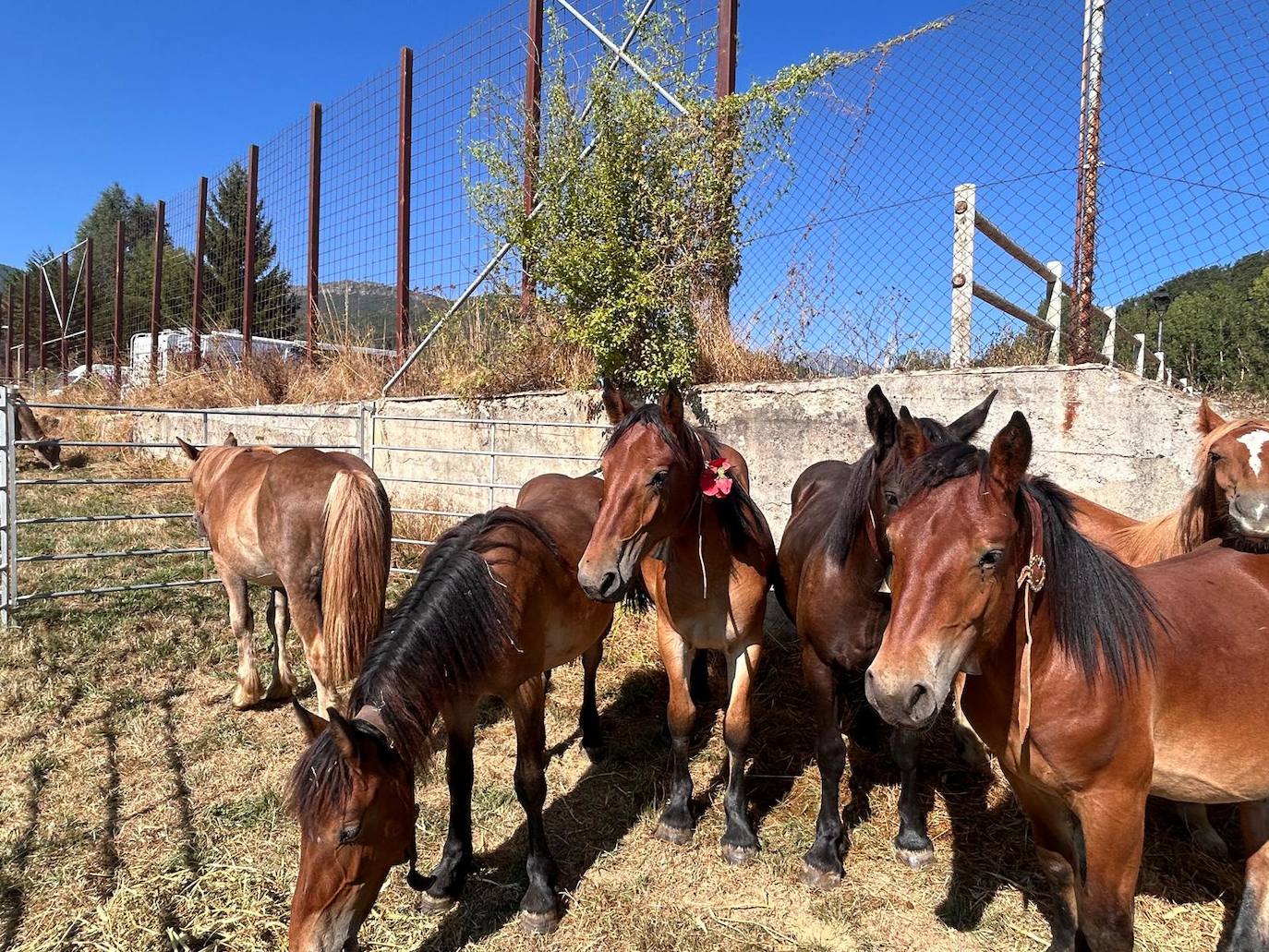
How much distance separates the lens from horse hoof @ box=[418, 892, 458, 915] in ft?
8.36

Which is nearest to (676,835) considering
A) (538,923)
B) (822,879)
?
(822,879)

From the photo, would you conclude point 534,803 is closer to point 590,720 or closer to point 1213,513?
point 590,720

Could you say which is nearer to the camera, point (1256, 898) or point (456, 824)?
point (1256, 898)

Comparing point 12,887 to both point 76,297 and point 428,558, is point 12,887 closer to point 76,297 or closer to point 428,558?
point 428,558

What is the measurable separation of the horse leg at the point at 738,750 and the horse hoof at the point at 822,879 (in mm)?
264

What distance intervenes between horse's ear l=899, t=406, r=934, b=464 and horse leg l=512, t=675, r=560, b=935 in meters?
1.66

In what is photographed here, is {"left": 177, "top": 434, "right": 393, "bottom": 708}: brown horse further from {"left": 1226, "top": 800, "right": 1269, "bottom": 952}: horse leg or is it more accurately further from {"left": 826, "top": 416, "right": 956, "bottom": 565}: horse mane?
{"left": 1226, "top": 800, "right": 1269, "bottom": 952}: horse leg

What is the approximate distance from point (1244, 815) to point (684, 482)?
7.32ft

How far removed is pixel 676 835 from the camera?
3.04 metres

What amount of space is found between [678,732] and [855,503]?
4.53 ft

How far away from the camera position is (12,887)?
2561 millimetres

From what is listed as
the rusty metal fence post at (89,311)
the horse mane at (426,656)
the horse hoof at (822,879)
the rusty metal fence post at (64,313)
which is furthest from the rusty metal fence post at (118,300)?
the horse hoof at (822,879)

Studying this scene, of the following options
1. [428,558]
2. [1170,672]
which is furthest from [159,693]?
[1170,672]

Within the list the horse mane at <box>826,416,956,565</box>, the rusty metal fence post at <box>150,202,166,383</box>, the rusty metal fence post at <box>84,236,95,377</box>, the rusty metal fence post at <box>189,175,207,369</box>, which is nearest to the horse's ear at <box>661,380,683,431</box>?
the horse mane at <box>826,416,956,565</box>
